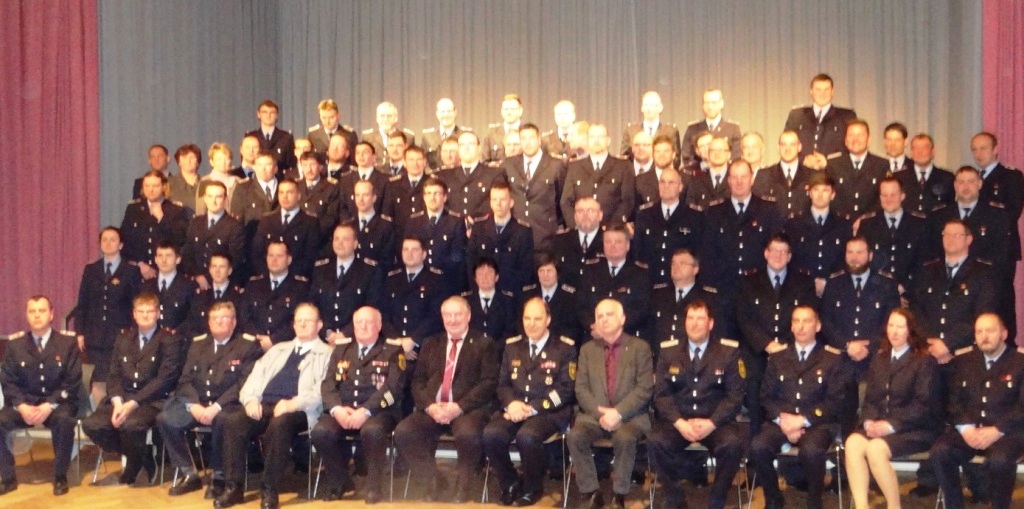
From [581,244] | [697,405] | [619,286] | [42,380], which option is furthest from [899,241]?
[42,380]

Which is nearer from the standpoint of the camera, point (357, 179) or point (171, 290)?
point (171, 290)

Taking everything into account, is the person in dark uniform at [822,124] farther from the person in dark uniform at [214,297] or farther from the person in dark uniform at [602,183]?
the person in dark uniform at [214,297]

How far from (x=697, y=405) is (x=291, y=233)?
3626mm

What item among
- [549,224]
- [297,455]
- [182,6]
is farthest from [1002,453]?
[182,6]

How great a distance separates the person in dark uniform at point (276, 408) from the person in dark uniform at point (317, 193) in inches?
58.3

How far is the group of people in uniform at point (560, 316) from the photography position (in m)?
7.30

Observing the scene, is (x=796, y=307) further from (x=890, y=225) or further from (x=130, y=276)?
(x=130, y=276)

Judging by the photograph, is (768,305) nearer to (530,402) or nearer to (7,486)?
(530,402)

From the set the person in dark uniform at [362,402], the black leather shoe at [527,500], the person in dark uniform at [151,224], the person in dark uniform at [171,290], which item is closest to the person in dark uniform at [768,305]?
the black leather shoe at [527,500]

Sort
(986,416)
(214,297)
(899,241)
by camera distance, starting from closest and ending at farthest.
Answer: (986,416)
(899,241)
(214,297)

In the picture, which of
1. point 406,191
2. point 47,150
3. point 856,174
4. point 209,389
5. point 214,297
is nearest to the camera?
point 209,389

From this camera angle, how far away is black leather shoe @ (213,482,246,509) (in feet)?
24.9

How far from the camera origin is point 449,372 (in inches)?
314

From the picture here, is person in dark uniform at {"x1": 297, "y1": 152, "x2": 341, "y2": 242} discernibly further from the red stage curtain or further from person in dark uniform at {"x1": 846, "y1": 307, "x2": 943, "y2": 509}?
person in dark uniform at {"x1": 846, "y1": 307, "x2": 943, "y2": 509}
